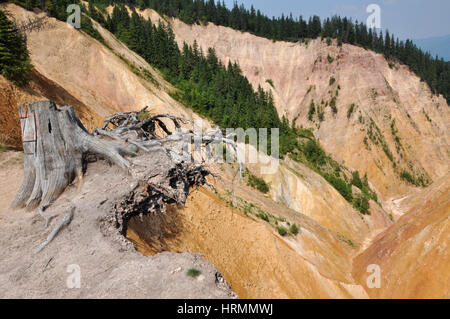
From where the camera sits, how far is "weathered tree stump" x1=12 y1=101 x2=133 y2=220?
6.42 meters

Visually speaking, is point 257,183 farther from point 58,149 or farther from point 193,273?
point 193,273

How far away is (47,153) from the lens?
6.50 meters

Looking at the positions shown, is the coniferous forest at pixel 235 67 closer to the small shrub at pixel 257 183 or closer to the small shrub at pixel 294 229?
the small shrub at pixel 257 183

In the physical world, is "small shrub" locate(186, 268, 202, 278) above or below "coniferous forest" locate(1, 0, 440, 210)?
below

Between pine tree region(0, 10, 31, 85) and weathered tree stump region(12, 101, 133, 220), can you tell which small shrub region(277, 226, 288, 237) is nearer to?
weathered tree stump region(12, 101, 133, 220)

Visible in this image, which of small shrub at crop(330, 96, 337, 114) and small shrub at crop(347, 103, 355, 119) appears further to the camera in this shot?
small shrub at crop(330, 96, 337, 114)

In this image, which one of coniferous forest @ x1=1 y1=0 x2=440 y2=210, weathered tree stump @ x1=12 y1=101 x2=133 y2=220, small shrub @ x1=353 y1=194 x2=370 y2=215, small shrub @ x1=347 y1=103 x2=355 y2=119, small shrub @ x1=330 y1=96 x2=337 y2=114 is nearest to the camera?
weathered tree stump @ x1=12 y1=101 x2=133 y2=220

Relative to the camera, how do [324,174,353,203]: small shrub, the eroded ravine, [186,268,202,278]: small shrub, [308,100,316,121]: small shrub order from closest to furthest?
[186,268,202,278]: small shrub
the eroded ravine
[324,174,353,203]: small shrub
[308,100,316,121]: small shrub

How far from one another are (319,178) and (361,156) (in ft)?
60.4

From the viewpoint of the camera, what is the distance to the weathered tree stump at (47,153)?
21.1 ft

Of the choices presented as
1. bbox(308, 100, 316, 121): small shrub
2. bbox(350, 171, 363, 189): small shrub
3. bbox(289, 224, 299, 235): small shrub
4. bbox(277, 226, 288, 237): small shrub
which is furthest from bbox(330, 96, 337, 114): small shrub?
bbox(277, 226, 288, 237): small shrub

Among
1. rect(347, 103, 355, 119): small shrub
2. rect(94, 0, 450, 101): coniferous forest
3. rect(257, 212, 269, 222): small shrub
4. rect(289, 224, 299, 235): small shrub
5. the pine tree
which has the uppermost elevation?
rect(94, 0, 450, 101): coniferous forest

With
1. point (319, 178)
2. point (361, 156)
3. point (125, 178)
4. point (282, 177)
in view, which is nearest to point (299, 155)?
point (319, 178)
